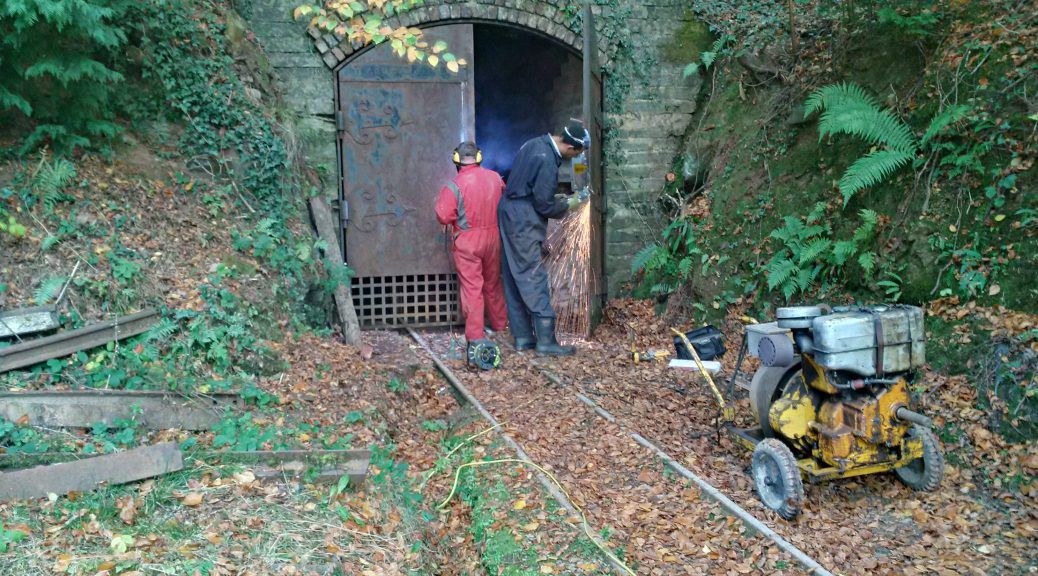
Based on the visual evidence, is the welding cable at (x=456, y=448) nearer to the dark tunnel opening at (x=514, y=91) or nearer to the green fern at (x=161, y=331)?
the green fern at (x=161, y=331)

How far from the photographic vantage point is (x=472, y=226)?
28.4 feet

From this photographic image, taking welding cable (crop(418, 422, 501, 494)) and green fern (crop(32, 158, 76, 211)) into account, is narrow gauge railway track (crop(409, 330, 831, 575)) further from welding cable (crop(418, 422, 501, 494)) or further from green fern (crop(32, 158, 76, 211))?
green fern (crop(32, 158, 76, 211))

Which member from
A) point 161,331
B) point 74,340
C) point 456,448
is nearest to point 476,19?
point 161,331

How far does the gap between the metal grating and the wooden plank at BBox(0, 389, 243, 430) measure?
4588mm

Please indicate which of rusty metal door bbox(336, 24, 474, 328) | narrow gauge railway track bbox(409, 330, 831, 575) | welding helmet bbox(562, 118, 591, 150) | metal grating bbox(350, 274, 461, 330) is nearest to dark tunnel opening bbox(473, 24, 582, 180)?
rusty metal door bbox(336, 24, 474, 328)

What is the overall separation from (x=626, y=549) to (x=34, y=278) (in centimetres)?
484

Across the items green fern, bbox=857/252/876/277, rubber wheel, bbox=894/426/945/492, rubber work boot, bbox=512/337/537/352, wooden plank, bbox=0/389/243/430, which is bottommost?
rubber wheel, bbox=894/426/945/492

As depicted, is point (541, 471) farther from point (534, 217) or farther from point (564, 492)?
point (534, 217)

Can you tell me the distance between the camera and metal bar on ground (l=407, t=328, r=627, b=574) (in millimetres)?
4680

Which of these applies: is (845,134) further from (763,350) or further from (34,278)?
(34,278)

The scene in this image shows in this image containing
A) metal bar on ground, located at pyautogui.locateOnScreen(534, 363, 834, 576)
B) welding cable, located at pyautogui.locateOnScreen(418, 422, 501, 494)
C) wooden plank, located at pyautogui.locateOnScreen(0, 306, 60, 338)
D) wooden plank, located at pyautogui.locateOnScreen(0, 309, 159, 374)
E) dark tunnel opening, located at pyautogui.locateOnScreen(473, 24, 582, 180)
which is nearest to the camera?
metal bar on ground, located at pyautogui.locateOnScreen(534, 363, 834, 576)

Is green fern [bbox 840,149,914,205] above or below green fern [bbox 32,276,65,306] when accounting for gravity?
above

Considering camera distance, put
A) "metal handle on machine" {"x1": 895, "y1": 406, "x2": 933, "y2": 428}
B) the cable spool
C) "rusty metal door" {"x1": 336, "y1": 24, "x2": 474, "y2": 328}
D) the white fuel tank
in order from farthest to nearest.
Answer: "rusty metal door" {"x1": 336, "y1": 24, "x2": 474, "y2": 328} < the cable spool < the white fuel tank < "metal handle on machine" {"x1": 895, "y1": 406, "x2": 933, "y2": 428}

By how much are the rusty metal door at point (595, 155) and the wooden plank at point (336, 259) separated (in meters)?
2.89
